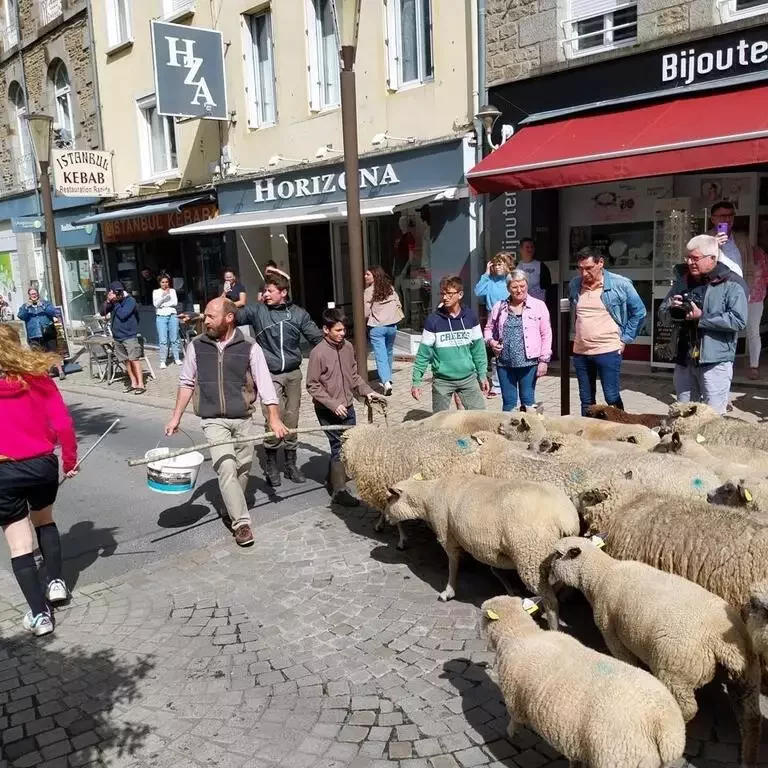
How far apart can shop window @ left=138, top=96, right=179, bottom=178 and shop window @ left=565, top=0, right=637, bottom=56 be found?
404 inches

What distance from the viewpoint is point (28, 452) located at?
4.12 m

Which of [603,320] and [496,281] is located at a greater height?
[496,281]

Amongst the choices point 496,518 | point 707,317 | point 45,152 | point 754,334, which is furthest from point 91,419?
point 754,334

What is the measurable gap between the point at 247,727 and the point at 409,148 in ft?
32.7

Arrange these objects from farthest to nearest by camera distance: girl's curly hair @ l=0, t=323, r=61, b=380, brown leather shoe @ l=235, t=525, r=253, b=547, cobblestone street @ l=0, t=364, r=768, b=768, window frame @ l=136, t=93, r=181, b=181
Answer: window frame @ l=136, t=93, r=181, b=181, brown leather shoe @ l=235, t=525, r=253, b=547, girl's curly hair @ l=0, t=323, r=61, b=380, cobblestone street @ l=0, t=364, r=768, b=768

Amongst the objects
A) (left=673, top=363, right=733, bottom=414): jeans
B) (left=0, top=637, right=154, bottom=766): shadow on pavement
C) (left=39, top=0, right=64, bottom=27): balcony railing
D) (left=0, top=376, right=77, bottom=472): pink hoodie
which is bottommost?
(left=0, top=637, right=154, bottom=766): shadow on pavement

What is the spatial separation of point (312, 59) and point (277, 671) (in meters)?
12.0

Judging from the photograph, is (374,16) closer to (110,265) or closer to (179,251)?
(179,251)

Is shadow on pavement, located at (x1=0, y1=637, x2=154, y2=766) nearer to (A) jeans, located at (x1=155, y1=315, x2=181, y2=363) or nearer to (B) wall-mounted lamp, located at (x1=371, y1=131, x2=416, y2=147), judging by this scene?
(B) wall-mounted lamp, located at (x1=371, y1=131, x2=416, y2=147)

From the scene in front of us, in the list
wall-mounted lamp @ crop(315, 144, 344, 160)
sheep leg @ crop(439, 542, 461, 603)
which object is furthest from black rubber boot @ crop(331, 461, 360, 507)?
wall-mounted lamp @ crop(315, 144, 344, 160)

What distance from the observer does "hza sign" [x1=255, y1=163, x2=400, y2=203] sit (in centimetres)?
1213

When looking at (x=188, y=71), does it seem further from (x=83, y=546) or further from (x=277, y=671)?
(x=277, y=671)

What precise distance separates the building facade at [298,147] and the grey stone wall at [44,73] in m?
0.96

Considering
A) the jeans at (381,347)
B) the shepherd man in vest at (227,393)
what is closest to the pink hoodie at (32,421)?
the shepherd man in vest at (227,393)
